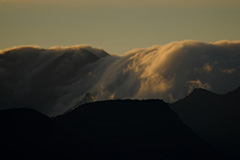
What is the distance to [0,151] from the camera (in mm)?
198875

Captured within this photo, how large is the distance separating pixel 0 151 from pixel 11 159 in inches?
173

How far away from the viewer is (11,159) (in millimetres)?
197000
